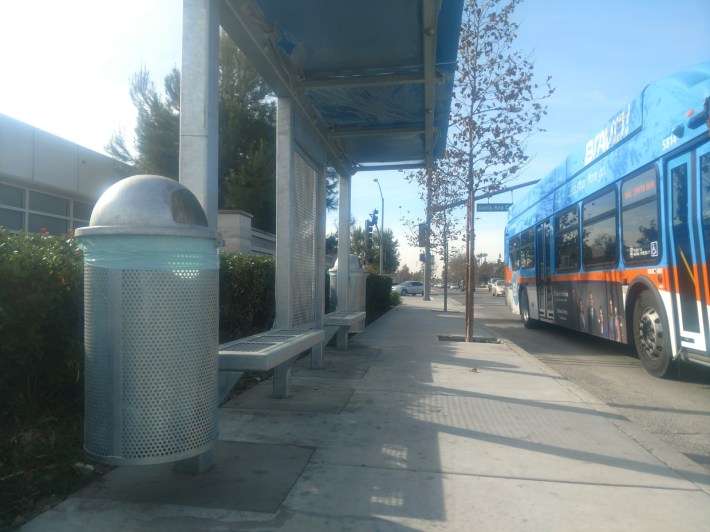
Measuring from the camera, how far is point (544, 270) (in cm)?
1378

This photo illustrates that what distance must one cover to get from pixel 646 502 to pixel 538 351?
834 cm

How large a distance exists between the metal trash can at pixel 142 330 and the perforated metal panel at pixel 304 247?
3.41 metres

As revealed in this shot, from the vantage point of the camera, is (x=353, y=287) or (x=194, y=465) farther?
(x=353, y=287)

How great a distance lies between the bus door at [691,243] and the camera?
21.1ft

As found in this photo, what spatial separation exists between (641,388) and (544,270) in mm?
6236

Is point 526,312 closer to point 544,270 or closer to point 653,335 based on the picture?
point 544,270

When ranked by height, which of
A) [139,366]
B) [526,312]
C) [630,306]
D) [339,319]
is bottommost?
[526,312]

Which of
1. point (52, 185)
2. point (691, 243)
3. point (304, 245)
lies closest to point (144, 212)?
point (304, 245)

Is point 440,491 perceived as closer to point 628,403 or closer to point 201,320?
point 201,320

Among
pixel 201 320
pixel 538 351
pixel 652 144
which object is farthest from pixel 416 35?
pixel 538 351

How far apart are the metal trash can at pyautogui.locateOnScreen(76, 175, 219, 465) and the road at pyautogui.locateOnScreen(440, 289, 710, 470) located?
417 centimetres

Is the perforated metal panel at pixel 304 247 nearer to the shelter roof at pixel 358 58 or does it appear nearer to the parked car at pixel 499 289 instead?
the shelter roof at pixel 358 58

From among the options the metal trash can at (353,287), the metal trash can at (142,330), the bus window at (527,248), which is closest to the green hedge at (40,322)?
the metal trash can at (142,330)

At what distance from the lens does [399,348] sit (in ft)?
36.0
